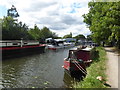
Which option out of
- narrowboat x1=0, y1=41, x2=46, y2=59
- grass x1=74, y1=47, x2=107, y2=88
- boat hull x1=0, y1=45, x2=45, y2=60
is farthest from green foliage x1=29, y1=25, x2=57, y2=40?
grass x1=74, y1=47, x2=107, y2=88

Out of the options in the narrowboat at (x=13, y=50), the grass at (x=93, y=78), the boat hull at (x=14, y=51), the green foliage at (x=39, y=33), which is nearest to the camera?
the grass at (x=93, y=78)

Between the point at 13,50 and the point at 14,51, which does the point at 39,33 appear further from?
the point at 13,50

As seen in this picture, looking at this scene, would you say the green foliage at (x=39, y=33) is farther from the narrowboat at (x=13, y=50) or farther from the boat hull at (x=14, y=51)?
the boat hull at (x=14, y=51)

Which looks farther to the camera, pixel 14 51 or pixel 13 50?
pixel 14 51

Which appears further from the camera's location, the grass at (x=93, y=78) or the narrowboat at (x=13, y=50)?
the narrowboat at (x=13, y=50)

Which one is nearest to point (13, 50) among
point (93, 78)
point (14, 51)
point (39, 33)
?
point (14, 51)

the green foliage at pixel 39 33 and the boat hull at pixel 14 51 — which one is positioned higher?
the green foliage at pixel 39 33

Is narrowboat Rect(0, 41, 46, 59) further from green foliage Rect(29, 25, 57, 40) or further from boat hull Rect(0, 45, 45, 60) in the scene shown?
green foliage Rect(29, 25, 57, 40)

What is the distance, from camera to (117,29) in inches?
654

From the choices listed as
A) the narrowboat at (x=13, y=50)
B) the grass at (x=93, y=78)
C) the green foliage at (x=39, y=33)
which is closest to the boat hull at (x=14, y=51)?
the narrowboat at (x=13, y=50)

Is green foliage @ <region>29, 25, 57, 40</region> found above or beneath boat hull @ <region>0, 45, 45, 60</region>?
above

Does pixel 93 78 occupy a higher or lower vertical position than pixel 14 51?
higher

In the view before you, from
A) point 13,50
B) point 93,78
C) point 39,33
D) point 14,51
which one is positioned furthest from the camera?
point 39,33

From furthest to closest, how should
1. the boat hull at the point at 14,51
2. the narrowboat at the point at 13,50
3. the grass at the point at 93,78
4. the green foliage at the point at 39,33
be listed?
1. the green foliage at the point at 39,33
2. the narrowboat at the point at 13,50
3. the boat hull at the point at 14,51
4. the grass at the point at 93,78
